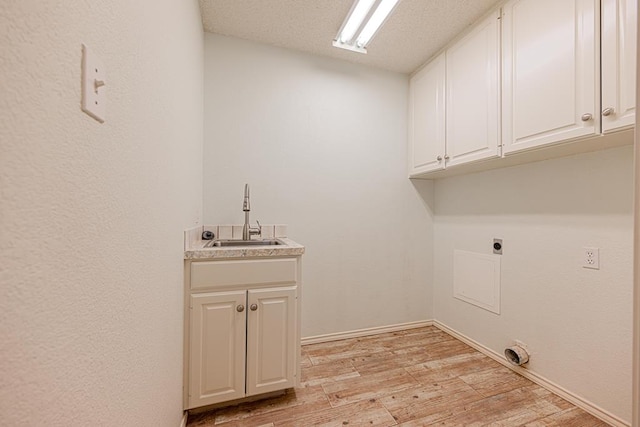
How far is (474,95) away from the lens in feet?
6.10

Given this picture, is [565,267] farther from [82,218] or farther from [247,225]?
[82,218]

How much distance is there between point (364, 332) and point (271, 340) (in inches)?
46.1

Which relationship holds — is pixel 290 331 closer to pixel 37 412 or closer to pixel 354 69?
pixel 37 412

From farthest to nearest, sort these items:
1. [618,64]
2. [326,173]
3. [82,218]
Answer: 1. [326,173]
2. [618,64]
3. [82,218]

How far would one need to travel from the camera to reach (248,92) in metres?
2.10

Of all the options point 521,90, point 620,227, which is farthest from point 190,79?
point 620,227

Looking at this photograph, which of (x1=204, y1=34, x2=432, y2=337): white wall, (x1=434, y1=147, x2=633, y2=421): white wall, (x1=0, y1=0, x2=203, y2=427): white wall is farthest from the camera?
(x1=204, y1=34, x2=432, y2=337): white wall

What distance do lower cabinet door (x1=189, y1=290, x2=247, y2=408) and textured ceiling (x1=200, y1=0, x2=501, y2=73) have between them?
1885mm

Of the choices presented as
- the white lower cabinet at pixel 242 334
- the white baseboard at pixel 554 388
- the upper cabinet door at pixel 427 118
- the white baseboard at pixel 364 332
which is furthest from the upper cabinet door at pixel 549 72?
the white baseboard at pixel 364 332

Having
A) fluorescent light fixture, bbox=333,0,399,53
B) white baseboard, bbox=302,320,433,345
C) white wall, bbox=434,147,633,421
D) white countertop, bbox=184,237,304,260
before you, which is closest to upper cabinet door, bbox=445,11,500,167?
white wall, bbox=434,147,633,421

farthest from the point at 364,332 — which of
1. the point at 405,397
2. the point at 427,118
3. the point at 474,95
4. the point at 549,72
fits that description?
the point at 549,72

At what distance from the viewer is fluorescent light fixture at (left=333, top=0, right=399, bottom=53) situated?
1.67m

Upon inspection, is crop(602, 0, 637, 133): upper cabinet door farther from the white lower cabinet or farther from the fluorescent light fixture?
the white lower cabinet

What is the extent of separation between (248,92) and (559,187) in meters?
2.29
